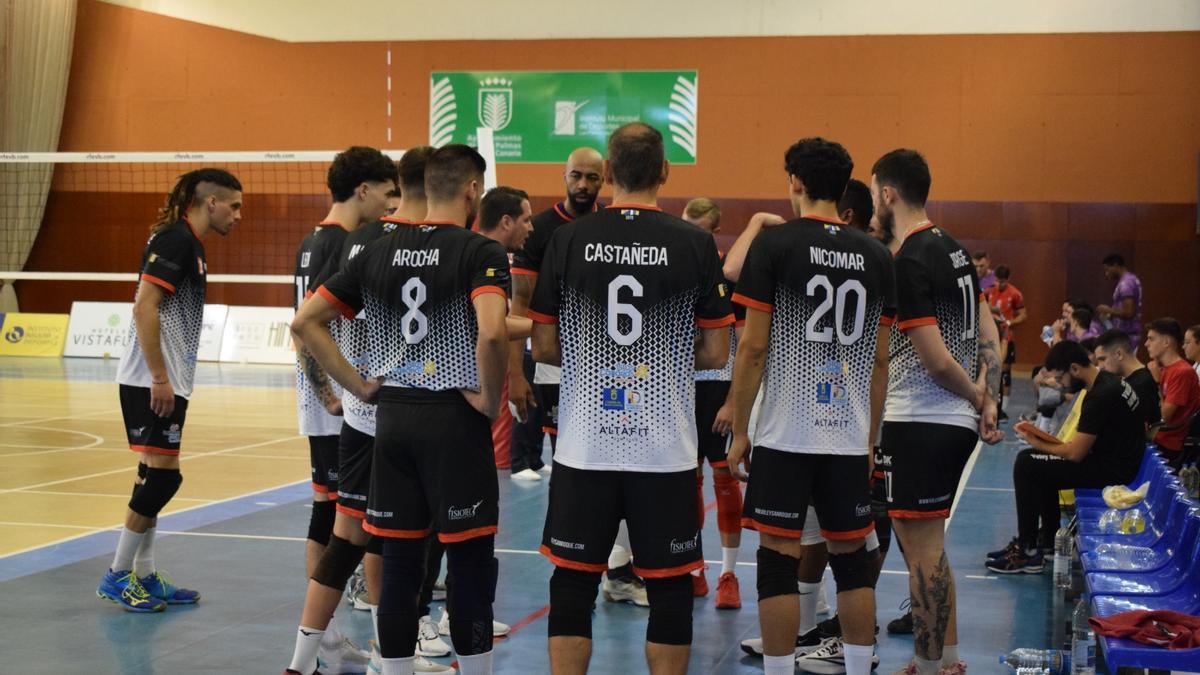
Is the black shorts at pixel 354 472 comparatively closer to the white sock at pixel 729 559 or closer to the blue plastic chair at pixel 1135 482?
the white sock at pixel 729 559

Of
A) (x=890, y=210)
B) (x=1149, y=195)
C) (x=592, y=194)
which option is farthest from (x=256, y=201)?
(x=890, y=210)

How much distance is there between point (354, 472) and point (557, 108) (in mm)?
18677

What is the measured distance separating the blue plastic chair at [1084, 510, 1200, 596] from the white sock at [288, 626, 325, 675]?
9.94ft

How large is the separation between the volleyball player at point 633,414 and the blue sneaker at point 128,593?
9.44 ft

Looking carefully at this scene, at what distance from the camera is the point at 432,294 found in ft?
13.7

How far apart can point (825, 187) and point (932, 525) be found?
1.42 m

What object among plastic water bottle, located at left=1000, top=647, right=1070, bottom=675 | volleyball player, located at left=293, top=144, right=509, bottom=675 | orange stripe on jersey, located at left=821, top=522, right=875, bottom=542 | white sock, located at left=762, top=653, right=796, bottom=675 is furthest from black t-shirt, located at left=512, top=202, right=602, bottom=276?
plastic water bottle, located at left=1000, top=647, right=1070, bottom=675

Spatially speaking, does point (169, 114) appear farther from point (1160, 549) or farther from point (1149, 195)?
point (1160, 549)

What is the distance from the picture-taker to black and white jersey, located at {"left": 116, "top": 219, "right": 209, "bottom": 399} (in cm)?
602

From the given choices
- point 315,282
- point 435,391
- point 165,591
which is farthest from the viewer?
point 165,591

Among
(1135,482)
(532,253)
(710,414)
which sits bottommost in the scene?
(1135,482)

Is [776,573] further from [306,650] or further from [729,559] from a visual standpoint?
[729,559]

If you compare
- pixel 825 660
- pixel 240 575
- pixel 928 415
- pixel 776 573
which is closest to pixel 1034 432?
pixel 825 660

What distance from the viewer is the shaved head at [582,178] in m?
6.14
